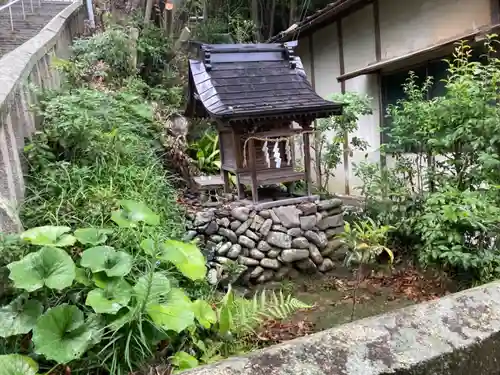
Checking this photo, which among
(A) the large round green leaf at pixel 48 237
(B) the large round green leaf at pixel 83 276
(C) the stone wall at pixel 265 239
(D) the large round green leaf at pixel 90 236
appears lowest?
(C) the stone wall at pixel 265 239

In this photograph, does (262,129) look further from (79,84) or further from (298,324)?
(79,84)

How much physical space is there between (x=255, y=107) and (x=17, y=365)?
456 cm

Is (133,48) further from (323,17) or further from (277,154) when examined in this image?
(277,154)

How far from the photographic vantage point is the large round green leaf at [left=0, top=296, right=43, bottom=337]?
2.66 m

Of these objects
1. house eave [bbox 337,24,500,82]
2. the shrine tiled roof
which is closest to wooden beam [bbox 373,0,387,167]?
house eave [bbox 337,24,500,82]

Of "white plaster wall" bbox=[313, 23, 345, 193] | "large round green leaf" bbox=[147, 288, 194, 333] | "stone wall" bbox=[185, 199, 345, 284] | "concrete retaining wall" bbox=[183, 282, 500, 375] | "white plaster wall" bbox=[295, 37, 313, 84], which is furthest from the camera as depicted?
"white plaster wall" bbox=[295, 37, 313, 84]

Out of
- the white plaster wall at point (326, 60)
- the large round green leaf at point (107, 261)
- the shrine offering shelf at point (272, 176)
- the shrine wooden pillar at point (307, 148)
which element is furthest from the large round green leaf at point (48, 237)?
the white plaster wall at point (326, 60)

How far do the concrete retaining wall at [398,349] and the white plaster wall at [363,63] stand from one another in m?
8.23

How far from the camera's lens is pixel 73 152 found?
5.00 meters

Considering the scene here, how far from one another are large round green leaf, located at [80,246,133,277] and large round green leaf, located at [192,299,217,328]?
626 mm

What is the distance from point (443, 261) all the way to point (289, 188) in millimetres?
3127

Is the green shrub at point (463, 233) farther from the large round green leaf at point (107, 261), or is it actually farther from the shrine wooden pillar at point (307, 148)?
the large round green leaf at point (107, 261)

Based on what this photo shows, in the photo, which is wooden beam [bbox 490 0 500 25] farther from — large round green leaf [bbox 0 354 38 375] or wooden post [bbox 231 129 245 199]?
large round green leaf [bbox 0 354 38 375]

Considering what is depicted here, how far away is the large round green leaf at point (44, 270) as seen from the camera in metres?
2.70
